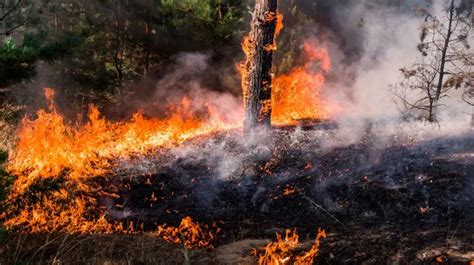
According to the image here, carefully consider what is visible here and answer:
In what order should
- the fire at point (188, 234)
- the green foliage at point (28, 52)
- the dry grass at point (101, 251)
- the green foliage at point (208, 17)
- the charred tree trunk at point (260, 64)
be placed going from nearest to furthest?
the green foliage at point (28, 52) → the dry grass at point (101, 251) → the fire at point (188, 234) → the charred tree trunk at point (260, 64) → the green foliage at point (208, 17)

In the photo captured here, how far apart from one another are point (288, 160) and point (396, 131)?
2.77 meters

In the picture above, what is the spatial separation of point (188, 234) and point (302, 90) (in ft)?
29.3

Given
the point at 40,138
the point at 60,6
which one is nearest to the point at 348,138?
the point at 40,138

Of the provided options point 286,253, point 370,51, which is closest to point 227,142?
point 286,253

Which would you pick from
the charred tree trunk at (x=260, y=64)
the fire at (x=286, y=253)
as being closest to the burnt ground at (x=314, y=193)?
the fire at (x=286, y=253)

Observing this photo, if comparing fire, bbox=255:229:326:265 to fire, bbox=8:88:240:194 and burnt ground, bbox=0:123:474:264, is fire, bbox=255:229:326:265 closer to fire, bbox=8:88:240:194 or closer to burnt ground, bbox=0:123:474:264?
burnt ground, bbox=0:123:474:264

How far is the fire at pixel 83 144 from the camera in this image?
9.02m

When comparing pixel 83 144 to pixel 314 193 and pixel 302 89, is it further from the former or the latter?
pixel 302 89

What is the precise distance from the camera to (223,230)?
6.77m

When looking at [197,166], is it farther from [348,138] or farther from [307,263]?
[307,263]

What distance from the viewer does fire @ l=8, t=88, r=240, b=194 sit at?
29.6 feet

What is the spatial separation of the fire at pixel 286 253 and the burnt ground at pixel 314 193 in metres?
0.15

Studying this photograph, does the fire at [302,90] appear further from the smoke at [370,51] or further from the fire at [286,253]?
the fire at [286,253]

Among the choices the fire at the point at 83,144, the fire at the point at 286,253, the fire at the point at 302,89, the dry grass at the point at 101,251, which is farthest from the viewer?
the fire at the point at 302,89
